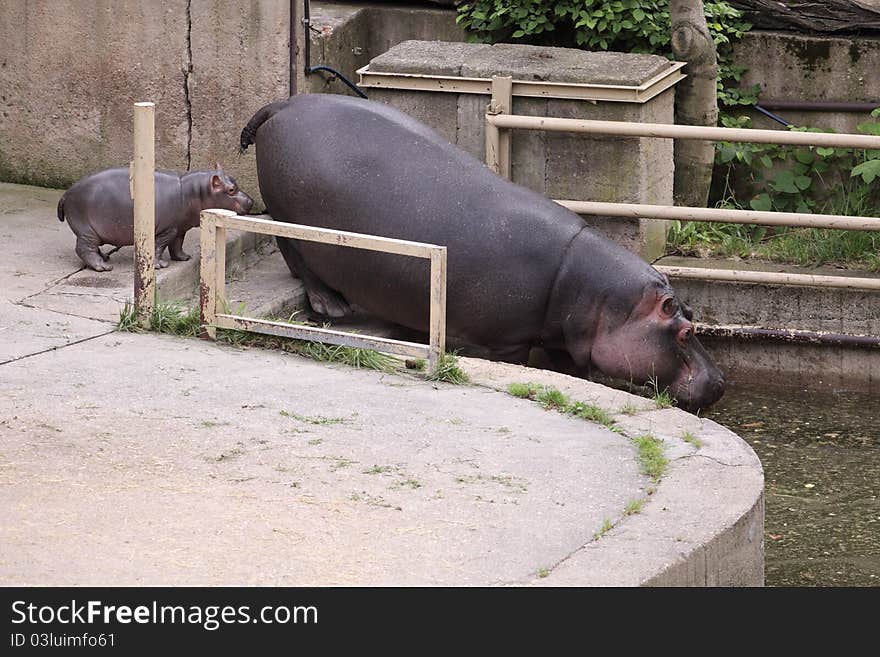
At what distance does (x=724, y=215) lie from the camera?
7164 millimetres

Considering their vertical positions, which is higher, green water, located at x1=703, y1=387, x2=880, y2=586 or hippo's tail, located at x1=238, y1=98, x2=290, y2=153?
hippo's tail, located at x1=238, y1=98, x2=290, y2=153

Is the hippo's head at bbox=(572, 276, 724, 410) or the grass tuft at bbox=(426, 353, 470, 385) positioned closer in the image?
the grass tuft at bbox=(426, 353, 470, 385)

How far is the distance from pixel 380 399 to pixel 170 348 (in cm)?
104

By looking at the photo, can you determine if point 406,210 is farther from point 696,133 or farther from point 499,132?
point 696,133

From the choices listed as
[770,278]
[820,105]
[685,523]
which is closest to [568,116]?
[770,278]

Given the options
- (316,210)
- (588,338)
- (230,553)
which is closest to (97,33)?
(316,210)

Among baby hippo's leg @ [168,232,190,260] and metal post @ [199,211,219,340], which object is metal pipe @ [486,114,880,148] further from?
metal post @ [199,211,219,340]

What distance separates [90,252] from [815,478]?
3434mm

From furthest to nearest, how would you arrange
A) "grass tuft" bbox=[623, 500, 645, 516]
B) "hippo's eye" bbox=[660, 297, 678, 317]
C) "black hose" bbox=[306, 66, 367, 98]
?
"black hose" bbox=[306, 66, 367, 98]
"hippo's eye" bbox=[660, 297, 678, 317]
"grass tuft" bbox=[623, 500, 645, 516]

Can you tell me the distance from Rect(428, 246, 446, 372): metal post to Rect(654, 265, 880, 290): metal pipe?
6.61 feet

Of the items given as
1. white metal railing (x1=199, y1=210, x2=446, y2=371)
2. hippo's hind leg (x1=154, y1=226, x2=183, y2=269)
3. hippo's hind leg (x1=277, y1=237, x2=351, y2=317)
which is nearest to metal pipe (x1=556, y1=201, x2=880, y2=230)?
hippo's hind leg (x1=277, y1=237, x2=351, y2=317)

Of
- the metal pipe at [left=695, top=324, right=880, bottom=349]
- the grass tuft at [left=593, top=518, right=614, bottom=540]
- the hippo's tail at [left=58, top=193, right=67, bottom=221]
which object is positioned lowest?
the metal pipe at [left=695, top=324, right=880, bottom=349]

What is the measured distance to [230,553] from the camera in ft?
12.8

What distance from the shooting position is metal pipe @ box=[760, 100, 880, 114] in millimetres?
8531
